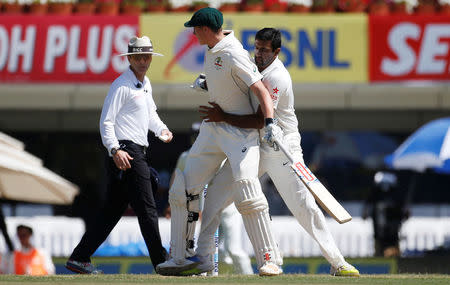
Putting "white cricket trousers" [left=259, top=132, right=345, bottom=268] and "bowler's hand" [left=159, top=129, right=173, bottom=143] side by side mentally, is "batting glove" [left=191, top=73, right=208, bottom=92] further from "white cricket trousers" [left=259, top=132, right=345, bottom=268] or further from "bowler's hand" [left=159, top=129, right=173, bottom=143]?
"bowler's hand" [left=159, top=129, right=173, bottom=143]

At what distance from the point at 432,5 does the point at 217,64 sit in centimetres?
1082

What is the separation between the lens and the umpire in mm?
8469

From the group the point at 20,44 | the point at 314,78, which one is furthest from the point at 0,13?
the point at 314,78

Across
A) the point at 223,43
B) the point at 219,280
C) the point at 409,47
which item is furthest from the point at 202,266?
the point at 409,47

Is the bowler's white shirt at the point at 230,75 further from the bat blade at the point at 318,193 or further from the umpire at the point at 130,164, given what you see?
the umpire at the point at 130,164

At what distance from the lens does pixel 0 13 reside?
17.7 m

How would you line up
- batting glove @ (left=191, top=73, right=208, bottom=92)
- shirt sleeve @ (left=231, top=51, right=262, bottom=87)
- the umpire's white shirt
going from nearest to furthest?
shirt sleeve @ (left=231, top=51, right=262, bottom=87)
batting glove @ (left=191, top=73, right=208, bottom=92)
the umpire's white shirt

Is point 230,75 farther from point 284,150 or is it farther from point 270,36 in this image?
point 284,150

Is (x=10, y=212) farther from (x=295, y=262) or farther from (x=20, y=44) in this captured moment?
(x=295, y=262)

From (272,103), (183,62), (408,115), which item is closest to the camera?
(272,103)

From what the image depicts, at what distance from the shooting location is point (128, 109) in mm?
8555

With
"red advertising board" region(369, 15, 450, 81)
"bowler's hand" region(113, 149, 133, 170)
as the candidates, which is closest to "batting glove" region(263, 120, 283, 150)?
"bowler's hand" region(113, 149, 133, 170)

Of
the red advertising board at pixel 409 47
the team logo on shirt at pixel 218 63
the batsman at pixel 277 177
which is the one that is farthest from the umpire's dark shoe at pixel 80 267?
the red advertising board at pixel 409 47

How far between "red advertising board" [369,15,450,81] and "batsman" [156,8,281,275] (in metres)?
9.91
